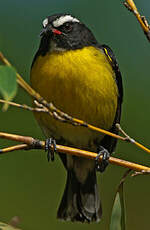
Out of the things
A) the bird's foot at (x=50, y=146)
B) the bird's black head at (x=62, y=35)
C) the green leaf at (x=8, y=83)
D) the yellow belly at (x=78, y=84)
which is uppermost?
the green leaf at (x=8, y=83)

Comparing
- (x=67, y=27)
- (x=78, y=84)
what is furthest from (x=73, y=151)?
(x=67, y=27)

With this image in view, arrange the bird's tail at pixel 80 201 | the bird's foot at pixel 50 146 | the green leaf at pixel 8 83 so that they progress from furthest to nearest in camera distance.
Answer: the bird's tail at pixel 80 201, the bird's foot at pixel 50 146, the green leaf at pixel 8 83

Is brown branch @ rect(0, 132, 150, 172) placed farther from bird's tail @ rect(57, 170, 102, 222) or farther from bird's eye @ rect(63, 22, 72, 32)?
bird's tail @ rect(57, 170, 102, 222)

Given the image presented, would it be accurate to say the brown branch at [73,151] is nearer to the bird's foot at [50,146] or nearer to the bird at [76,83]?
the bird's foot at [50,146]

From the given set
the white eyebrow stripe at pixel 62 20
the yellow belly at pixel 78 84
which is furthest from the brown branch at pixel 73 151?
the white eyebrow stripe at pixel 62 20

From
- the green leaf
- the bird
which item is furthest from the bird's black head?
the green leaf

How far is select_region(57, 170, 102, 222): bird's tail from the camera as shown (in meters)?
4.21

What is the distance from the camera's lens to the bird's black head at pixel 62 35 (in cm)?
366

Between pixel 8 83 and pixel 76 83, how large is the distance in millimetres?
1854

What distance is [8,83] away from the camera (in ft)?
5.24

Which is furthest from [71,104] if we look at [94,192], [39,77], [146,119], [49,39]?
[94,192]

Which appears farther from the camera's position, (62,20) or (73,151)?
(62,20)

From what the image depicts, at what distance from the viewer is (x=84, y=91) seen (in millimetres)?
3436

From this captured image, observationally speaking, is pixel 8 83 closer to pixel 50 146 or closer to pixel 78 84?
pixel 50 146
